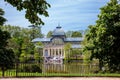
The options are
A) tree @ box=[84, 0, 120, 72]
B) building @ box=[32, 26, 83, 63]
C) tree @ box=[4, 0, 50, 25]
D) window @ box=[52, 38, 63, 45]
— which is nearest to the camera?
tree @ box=[4, 0, 50, 25]

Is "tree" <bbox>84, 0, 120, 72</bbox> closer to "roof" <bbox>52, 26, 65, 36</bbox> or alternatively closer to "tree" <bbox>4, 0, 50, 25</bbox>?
"tree" <bbox>4, 0, 50, 25</bbox>

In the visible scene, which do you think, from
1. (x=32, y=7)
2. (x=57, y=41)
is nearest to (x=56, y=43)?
(x=57, y=41)

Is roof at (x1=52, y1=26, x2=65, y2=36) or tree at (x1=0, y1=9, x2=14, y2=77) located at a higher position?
roof at (x1=52, y1=26, x2=65, y2=36)

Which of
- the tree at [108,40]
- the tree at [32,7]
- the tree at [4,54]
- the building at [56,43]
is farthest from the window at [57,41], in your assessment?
the tree at [32,7]

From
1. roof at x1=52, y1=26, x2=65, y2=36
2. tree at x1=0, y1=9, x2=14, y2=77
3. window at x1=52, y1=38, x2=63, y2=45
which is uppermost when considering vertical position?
roof at x1=52, y1=26, x2=65, y2=36

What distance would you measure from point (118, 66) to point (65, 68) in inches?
163

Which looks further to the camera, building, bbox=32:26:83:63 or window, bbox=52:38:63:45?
window, bbox=52:38:63:45

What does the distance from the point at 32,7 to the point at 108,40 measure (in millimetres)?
19676

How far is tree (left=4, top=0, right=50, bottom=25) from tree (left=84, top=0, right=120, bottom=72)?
1911 cm

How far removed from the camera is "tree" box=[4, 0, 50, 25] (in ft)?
22.4

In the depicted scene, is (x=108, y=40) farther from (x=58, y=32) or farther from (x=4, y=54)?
(x=58, y=32)

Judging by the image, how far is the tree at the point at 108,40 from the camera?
1032 inches

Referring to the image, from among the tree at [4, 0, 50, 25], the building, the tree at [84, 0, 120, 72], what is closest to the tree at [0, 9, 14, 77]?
the tree at [84, 0, 120, 72]

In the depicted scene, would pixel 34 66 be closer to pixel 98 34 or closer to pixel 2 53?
pixel 2 53
